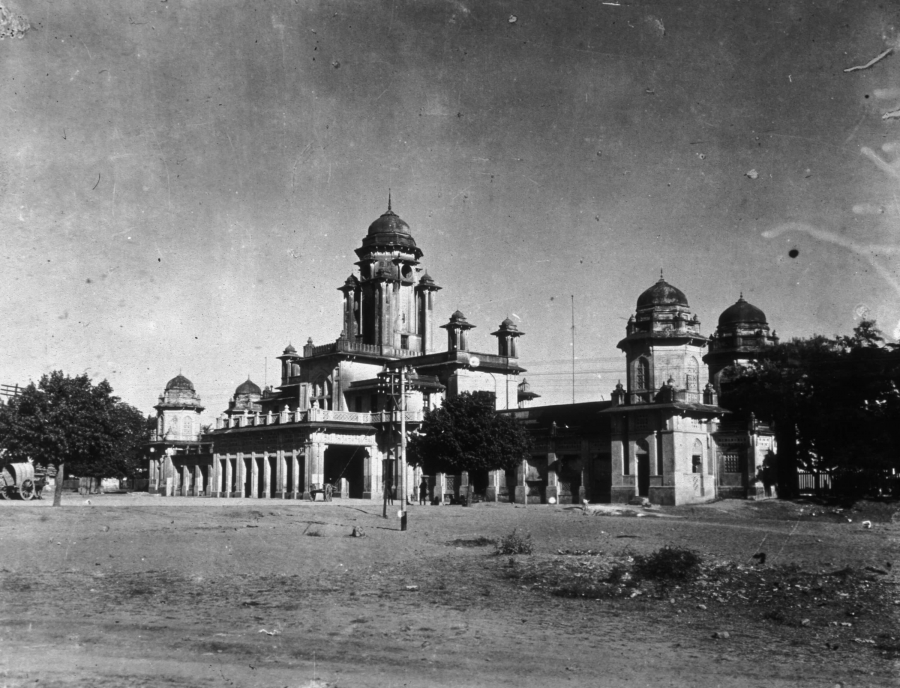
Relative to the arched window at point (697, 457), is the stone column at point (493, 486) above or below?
below

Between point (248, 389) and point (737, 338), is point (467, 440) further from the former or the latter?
point (248, 389)

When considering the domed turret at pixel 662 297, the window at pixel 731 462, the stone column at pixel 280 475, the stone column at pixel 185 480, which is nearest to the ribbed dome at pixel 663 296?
the domed turret at pixel 662 297

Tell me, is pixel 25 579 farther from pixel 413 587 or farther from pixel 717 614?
pixel 717 614

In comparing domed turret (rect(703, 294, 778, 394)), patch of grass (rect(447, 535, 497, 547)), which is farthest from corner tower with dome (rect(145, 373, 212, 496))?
patch of grass (rect(447, 535, 497, 547))

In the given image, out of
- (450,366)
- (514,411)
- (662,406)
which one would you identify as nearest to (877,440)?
(662,406)

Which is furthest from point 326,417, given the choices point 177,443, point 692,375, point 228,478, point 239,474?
point 177,443

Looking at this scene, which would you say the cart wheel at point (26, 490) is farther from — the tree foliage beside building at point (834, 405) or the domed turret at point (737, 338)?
the domed turret at point (737, 338)
